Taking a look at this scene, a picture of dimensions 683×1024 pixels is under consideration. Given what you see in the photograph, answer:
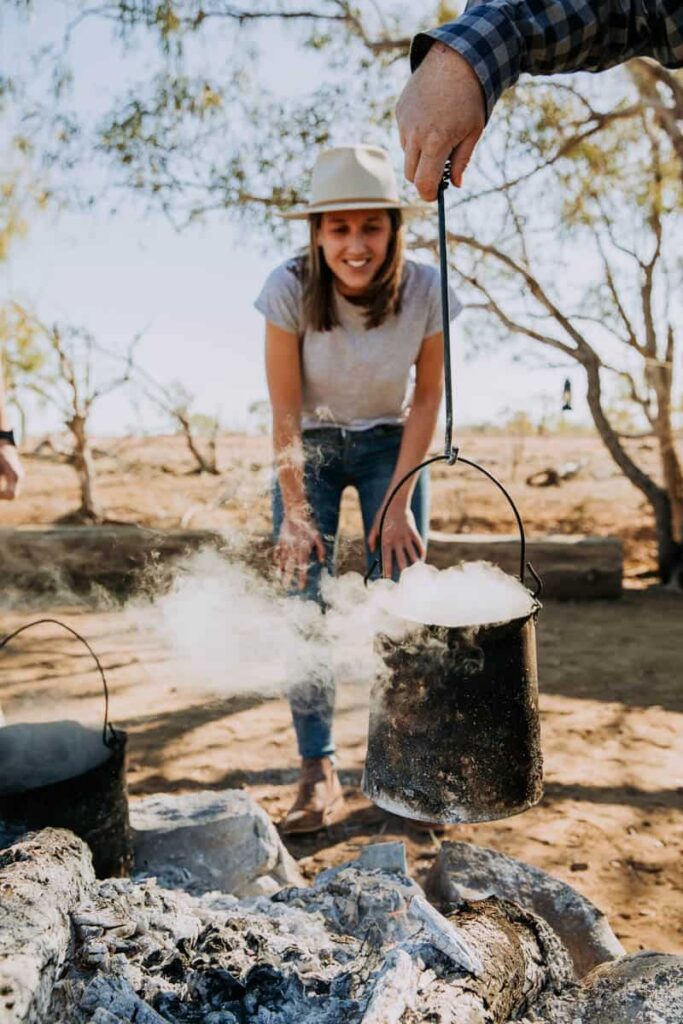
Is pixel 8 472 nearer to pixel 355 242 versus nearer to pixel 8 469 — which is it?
pixel 8 469

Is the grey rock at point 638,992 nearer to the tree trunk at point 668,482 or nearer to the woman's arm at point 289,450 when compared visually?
the woman's arm at point 289,450

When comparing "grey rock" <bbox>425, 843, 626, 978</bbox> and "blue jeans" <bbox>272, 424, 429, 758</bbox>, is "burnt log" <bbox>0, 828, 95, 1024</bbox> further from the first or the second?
"blue jeans" <bbox>272, 424, 429, 758</bbox>

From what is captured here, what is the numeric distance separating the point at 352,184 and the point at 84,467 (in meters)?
7.54

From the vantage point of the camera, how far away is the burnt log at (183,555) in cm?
696

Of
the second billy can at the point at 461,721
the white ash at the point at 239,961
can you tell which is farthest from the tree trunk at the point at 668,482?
the second billy can at the point at 461,721

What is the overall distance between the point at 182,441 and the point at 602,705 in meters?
11.8

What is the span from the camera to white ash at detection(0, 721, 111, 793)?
2.57 m

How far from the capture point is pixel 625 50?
185cm

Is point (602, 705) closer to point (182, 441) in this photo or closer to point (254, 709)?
point (254, 709)

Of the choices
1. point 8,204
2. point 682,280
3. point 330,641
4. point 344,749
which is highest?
point 8,204

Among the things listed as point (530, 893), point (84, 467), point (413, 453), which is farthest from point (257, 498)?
point (530, 893)

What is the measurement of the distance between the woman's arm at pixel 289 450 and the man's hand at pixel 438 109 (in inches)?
51.2

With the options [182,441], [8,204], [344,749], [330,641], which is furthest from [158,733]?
[182,441]

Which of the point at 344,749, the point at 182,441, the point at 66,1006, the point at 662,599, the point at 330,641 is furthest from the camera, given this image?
the point at 182,441
